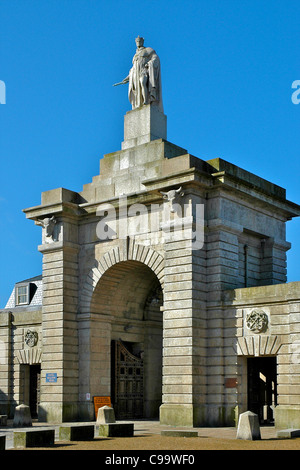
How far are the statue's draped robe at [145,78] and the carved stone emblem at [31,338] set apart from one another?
11.7 meters

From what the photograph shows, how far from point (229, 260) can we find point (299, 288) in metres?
3.77

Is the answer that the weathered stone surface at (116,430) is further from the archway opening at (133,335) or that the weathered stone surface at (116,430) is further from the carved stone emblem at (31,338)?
the carved stone emblem at (31,338)

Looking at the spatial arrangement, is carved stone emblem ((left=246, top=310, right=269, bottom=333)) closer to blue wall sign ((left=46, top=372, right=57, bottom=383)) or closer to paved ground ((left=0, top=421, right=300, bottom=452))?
paved ground ((left=0, top=421, right=300, bottom=452))

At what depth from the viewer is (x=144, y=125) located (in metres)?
32.9

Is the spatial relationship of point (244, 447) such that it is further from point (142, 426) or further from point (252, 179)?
point (252, 179)

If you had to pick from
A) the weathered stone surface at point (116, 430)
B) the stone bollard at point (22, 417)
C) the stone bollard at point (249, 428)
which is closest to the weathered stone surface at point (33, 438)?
the weathered stone surface at point (116, 430)

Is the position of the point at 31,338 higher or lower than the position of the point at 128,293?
lower

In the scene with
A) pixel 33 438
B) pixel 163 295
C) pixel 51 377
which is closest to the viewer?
pixel 33 438

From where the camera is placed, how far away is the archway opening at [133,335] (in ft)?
108

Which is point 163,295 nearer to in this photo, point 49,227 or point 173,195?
point 173,195

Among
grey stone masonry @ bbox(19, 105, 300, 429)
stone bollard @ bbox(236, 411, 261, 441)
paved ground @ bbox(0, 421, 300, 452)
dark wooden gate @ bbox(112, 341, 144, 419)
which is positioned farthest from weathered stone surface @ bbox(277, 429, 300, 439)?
dark wooden gate @ bbox(112, 341, 144, 419)

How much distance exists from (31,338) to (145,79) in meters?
13.2

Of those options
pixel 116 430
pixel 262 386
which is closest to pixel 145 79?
pixel 262 386
